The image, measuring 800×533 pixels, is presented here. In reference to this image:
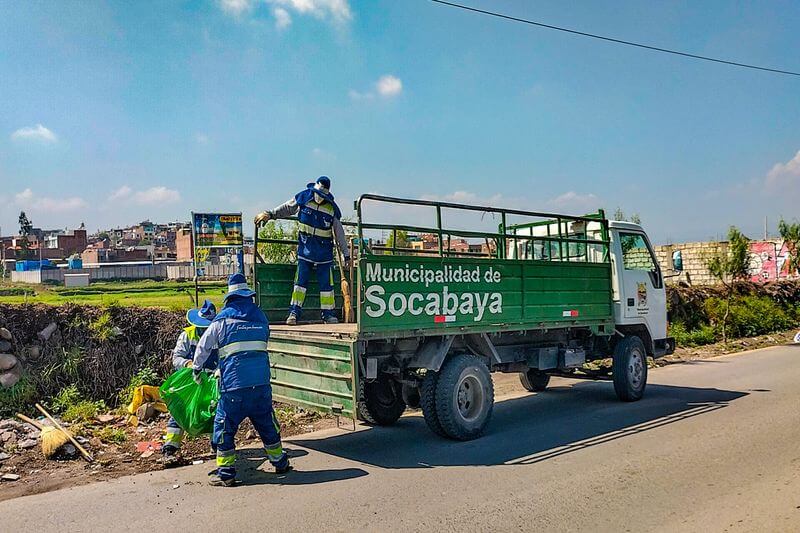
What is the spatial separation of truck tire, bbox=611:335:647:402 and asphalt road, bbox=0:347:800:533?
97cm

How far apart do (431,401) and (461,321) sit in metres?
0.90

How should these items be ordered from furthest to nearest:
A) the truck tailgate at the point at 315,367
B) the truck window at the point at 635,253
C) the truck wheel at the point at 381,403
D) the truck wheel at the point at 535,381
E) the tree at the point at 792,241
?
the tree at the point at 792,241 → the truck wheel at the point at 535,381 → the truck window at the point at 635,253 → the truck wheel at the point at 381,403 → the truck tailgate at the point at 315,367

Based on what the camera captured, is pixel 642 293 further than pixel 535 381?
No

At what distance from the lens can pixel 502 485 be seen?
545cm

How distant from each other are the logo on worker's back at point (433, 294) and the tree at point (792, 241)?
21.6 metres

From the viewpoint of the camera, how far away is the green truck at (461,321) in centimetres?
637

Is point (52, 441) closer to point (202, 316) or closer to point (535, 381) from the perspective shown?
point (202, 316)

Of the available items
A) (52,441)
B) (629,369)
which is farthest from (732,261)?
(52,441)

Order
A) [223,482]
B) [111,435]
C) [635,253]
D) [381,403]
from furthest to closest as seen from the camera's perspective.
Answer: [635,253]
[381,403]
[111,435]
[223,482]

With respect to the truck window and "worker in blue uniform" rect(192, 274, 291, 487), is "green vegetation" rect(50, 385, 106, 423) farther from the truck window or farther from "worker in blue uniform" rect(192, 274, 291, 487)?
the truck window

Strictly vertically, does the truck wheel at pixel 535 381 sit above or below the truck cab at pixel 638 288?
below

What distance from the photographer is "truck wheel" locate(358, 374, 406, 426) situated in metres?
7.77

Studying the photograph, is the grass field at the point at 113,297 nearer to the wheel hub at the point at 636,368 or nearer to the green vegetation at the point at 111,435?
the green vegetation at the point at 111,435

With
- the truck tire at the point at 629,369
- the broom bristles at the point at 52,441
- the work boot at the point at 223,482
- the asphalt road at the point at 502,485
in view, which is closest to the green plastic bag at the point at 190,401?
the asphalt road at the point at 502,485
